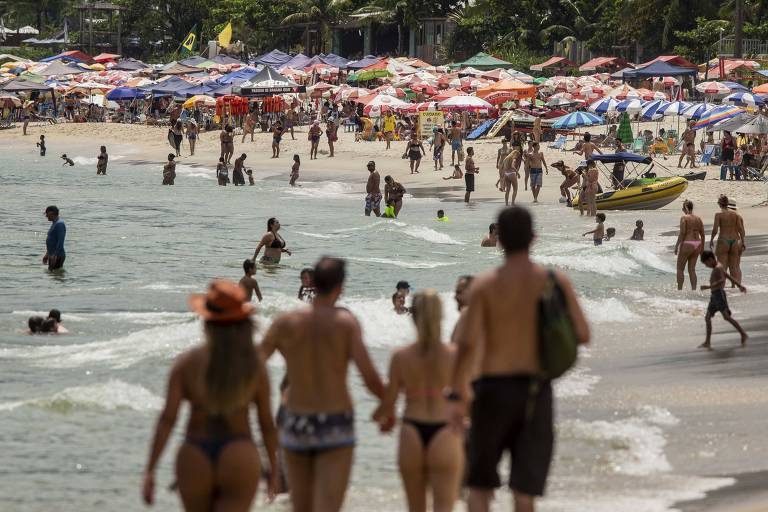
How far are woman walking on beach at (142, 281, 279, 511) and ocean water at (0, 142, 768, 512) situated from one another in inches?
138

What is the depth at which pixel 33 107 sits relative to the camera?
2377 inches

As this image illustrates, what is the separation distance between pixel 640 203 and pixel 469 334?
24.2 meters

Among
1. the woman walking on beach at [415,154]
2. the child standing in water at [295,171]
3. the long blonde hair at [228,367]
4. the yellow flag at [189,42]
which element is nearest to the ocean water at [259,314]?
the child standing in water at [295,171]

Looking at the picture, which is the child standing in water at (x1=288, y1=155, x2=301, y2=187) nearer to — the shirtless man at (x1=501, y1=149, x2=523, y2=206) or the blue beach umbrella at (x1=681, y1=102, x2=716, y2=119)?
the shirtless man at (x1=501, y1=149, x2=523, y2=206)

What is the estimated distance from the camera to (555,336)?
514 cm

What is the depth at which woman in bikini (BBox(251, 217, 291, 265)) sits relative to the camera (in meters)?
19.0

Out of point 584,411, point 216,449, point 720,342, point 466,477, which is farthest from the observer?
point 720,342

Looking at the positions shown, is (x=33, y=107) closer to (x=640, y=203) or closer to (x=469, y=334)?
(x=640, y=203)

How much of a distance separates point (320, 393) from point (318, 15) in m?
72.3

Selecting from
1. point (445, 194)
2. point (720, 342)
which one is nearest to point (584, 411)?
point (720, 342)

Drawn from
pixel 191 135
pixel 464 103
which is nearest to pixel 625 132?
pixel 464 103

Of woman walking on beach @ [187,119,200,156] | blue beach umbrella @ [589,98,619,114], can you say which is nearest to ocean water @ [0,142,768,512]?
woman walking on beach @ [187,119,200,156]

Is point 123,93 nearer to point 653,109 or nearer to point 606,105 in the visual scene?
point 606,105

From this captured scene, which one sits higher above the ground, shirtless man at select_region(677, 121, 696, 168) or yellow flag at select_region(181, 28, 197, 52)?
yellow flag at select_region(181, 28, 197, 52)
